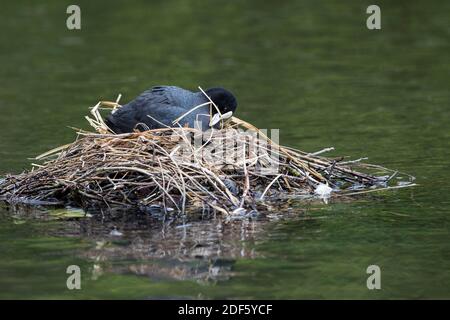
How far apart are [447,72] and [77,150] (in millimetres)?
10464

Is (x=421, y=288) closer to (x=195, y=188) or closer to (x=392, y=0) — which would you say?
(x=195, y=188)

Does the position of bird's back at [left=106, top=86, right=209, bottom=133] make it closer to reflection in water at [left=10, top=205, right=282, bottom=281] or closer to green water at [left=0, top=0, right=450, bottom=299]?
reflection in water at [left=10, top=205, right=282, bottom=281]

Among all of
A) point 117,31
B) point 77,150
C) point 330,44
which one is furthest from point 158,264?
point 117,31

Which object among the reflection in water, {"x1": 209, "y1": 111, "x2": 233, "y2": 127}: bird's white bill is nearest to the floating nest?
{"x1": 209, "y1": 111, "x2": 233, "y2": 127}: bird's white bill

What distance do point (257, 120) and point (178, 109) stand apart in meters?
4.94

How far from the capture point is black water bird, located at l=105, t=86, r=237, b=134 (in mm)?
11539

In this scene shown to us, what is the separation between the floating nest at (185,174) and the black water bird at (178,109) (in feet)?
0.62

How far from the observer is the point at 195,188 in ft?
34.8

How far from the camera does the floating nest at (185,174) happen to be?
34.8ft

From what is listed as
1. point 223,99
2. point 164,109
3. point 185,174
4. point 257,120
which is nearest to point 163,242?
point 185,174

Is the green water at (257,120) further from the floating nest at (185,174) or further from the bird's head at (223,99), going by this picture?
the bird's head at (223,99)

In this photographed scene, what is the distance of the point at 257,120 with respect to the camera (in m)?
16.4

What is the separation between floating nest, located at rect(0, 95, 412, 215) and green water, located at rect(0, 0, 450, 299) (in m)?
0.34

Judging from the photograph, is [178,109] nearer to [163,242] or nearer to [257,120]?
[163,242]
